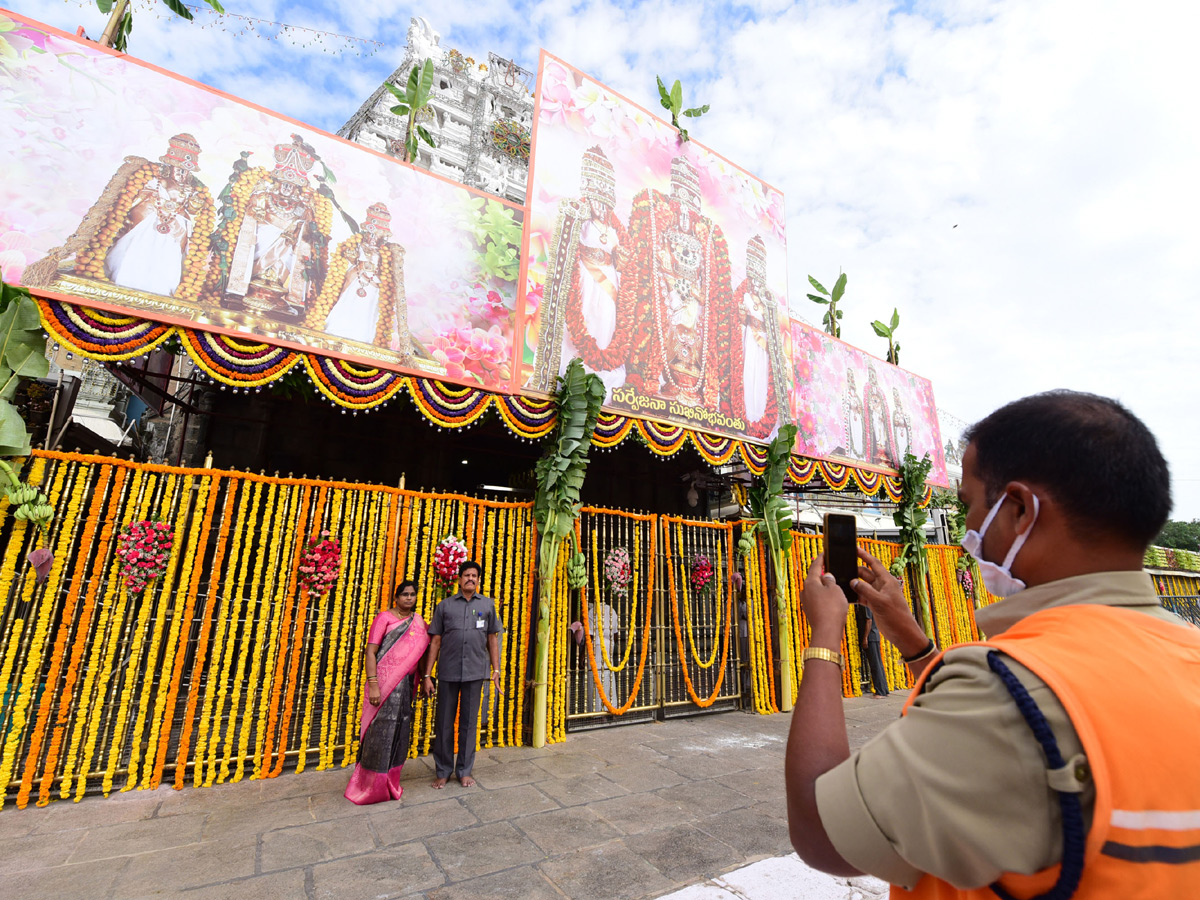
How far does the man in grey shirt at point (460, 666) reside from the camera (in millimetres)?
5023

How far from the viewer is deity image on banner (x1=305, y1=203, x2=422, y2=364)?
5.92 metres

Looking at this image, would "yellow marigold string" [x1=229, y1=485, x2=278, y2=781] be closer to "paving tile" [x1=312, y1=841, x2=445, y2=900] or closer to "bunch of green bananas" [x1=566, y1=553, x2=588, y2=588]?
"paving tile" [x1=312, y1=841, x2=445, y2=900]

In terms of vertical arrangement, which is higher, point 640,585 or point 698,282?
point 698,282

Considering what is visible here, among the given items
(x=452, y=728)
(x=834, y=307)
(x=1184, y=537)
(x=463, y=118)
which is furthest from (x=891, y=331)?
(x=1184, y=537)

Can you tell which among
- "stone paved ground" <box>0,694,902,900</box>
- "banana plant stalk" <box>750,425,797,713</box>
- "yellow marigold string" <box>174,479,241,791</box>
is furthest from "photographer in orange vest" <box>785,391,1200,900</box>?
"banana plant stalk" <box>750,425,797,713</box>

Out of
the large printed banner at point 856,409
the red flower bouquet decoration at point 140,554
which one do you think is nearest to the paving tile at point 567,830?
the red flower bouquet decoration at point 140,554

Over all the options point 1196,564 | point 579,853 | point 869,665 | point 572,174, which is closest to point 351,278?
point 572,174

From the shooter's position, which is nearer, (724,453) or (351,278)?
(351,278)

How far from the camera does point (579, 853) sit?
12.0 feet

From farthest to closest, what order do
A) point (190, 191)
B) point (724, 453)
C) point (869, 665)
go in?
point (869, 665) → point (724, 453) → point (190, 191)

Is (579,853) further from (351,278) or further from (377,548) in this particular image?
(351,278)

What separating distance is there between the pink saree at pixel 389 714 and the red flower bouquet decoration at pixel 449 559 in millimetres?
689

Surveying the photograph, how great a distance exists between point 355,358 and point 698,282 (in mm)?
5329

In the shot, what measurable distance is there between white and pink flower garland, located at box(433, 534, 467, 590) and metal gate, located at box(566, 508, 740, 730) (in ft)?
5.86
